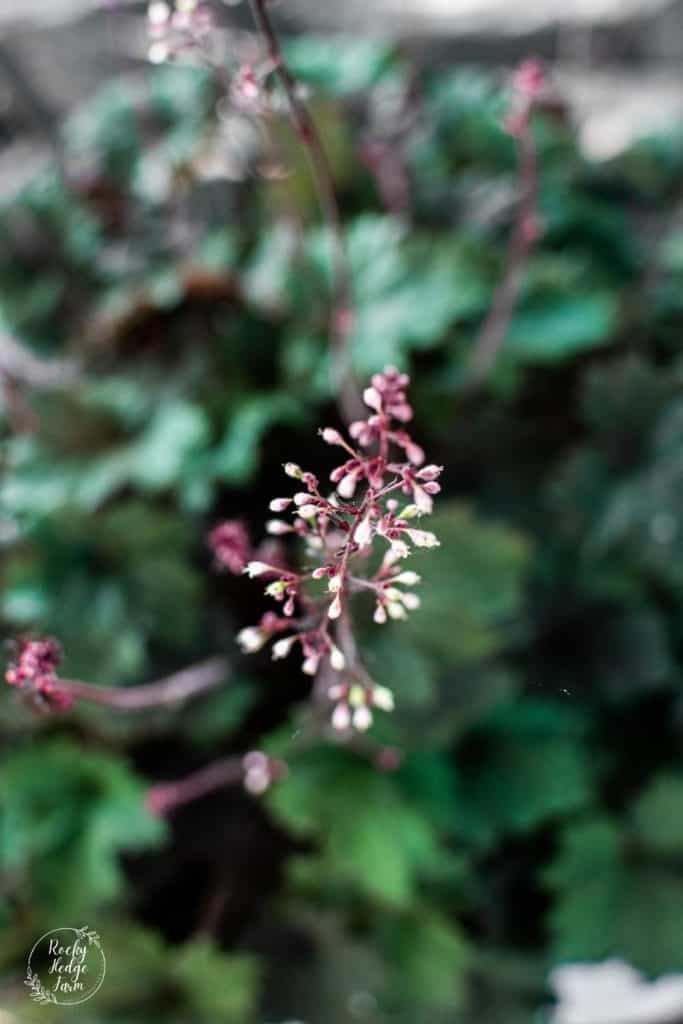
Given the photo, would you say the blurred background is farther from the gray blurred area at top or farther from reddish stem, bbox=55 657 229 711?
the gray blurred area at top

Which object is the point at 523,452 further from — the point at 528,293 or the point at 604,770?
the point at 604,770

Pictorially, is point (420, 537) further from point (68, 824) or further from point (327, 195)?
point (68, 824)

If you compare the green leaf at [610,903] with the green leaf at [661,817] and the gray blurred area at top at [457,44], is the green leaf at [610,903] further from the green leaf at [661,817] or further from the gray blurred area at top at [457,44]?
the gray blurred area at top at [457,44]

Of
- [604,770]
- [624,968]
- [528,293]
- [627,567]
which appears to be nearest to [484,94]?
[528,293]

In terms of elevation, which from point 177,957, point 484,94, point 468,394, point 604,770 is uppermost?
point 484,94

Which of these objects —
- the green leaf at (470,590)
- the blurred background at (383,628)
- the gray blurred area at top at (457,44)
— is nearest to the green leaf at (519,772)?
the blurred background at (383,628)

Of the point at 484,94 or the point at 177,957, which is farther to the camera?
the point at 484,94

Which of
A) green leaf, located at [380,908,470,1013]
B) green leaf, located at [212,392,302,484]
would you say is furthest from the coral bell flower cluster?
green leaf, located at [380,908,470,1013]
